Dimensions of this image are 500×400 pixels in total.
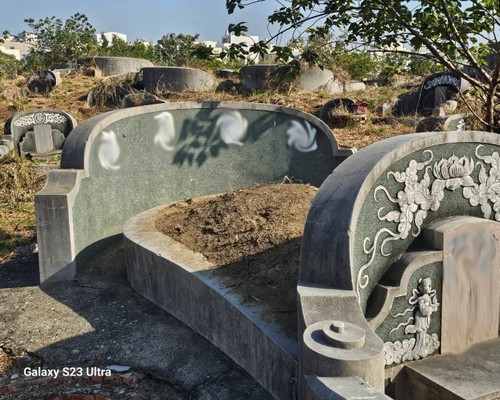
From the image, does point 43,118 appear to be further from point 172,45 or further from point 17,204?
point 172,45

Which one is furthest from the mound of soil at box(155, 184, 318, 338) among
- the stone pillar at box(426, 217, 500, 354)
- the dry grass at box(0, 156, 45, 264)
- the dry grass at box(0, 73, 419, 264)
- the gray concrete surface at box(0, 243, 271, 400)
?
the dry grass at box(0, 73, 419, 264)

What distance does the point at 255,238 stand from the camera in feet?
16.3

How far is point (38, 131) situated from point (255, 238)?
9.71 metres

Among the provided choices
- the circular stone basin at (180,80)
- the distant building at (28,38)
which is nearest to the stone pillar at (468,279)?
the circular stone basin at (180,80)

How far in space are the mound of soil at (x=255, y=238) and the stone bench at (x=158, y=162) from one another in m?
0.91

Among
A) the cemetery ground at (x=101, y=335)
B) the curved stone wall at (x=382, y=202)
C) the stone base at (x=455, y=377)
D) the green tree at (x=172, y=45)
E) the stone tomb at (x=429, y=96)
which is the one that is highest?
the green tree at (x=172, y=45)

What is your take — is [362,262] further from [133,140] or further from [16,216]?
[16,216]

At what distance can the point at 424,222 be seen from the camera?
3.67 m

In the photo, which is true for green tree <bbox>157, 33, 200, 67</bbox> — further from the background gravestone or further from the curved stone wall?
the curved stone wall

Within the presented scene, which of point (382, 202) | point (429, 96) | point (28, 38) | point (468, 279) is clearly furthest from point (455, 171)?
point (28, 38)

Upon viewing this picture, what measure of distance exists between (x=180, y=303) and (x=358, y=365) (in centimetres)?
261

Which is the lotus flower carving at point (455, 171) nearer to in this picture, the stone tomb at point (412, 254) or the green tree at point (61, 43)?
the stone tomb at point (412, 254)

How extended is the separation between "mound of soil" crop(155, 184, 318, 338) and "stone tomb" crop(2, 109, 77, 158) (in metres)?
7.80

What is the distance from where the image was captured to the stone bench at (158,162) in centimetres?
597
